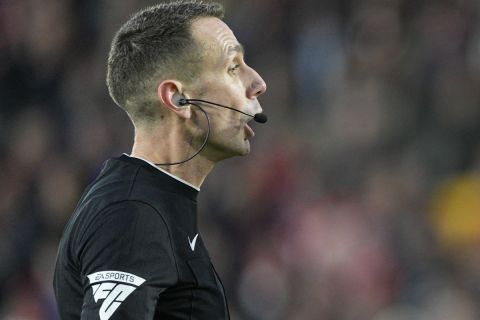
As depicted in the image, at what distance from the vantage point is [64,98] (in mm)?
8086

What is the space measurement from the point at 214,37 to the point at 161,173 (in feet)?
1.22

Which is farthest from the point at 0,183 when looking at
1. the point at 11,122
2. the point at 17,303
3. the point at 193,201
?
the point at 193,201

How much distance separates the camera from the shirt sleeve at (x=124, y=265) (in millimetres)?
2074

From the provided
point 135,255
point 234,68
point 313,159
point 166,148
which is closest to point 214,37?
point 234,68

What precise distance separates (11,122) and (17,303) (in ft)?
5.94

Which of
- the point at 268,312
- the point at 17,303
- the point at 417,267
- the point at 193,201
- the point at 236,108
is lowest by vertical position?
the point at 17,303

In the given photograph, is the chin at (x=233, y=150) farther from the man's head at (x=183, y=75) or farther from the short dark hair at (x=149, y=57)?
the short dark hair at (x=149, y=57)

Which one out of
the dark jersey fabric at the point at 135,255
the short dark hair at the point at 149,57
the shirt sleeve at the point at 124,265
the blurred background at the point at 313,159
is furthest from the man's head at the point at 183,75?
the blurred background at the point at 313,159

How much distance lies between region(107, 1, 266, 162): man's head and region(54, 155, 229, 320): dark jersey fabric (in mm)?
134

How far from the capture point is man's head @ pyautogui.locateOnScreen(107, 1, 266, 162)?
2432 millimetres

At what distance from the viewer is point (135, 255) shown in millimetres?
2111

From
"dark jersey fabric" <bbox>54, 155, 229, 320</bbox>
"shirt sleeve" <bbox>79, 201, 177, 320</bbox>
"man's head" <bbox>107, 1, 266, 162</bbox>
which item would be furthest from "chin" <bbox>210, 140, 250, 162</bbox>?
"shirt sleeve" <bbox>79, 201, 177, 320</bbox>

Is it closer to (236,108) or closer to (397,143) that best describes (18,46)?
(397,143)

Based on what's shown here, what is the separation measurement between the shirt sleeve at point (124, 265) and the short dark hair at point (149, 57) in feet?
1.17
